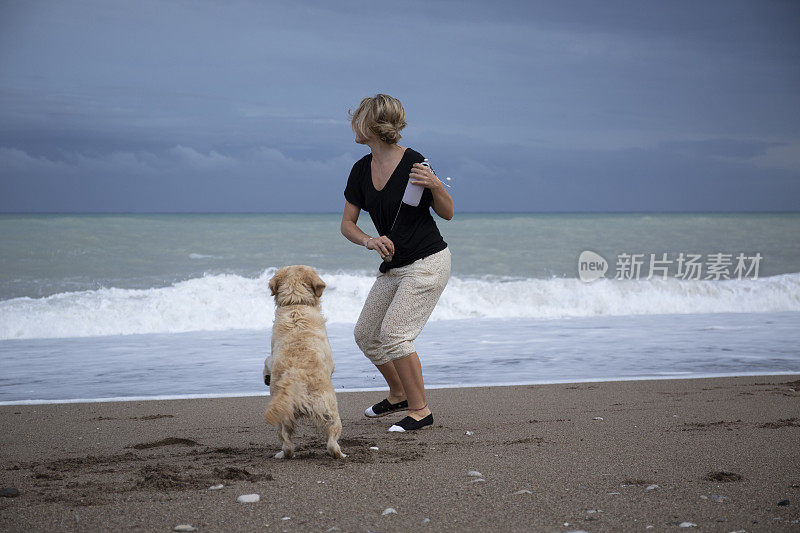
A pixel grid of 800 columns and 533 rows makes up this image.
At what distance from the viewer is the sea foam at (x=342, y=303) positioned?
11.5 meters

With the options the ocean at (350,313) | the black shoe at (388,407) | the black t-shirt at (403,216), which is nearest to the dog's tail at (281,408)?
the black t-shirt at (403,216)

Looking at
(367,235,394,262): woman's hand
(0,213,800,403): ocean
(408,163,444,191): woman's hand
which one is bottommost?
(0,213,800,403): ocean

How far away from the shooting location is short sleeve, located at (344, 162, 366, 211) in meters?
4.69

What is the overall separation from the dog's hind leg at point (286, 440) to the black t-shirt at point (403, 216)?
1287mm

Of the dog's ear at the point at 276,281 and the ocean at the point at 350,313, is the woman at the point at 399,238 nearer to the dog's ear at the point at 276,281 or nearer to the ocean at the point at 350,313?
the dog's ear at the point at 276,281

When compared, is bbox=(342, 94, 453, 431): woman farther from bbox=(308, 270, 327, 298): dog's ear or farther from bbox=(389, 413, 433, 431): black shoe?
bbox=(308, 270, 327, 298): dog's ear

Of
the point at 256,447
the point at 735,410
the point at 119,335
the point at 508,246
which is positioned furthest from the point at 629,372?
the point at 508,246

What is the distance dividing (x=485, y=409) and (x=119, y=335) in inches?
293

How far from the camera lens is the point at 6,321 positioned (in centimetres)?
1123

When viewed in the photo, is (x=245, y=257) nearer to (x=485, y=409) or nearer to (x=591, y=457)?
(x=485, y=409)

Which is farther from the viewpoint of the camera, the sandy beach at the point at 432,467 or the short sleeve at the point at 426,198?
the short sleeve at the point at 426,198

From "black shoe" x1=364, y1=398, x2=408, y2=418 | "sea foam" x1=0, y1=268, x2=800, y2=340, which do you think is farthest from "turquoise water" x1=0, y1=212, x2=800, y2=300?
"black shoe" x1=364, y1=398, x2=408, y2=418

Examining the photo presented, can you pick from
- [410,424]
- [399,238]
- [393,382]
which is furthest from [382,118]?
[410,424]

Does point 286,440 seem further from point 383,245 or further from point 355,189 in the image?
point 355,189
